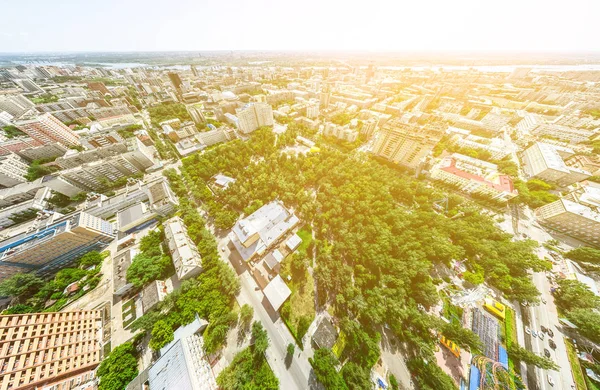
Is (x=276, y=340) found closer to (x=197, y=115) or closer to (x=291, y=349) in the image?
Answer: (x=291, y=349)

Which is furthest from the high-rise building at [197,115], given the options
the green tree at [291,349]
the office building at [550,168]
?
the office building at [550,168]

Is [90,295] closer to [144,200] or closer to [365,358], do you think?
[144,200]

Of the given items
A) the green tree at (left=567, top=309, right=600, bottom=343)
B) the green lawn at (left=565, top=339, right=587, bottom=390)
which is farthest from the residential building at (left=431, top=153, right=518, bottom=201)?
the green lawn at (left=565, top=339, right=587, bottom=390)

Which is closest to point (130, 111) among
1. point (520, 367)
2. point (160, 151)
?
point (160, 151)

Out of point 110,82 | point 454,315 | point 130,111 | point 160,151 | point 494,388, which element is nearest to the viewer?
point 494,388

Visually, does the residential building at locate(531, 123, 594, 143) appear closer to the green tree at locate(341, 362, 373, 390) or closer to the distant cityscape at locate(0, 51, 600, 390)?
the distant cityscape at locate(0, 51, 600, 390)

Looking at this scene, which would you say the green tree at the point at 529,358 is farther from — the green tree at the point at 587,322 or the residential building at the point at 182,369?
the residential building at the point at 182,369
